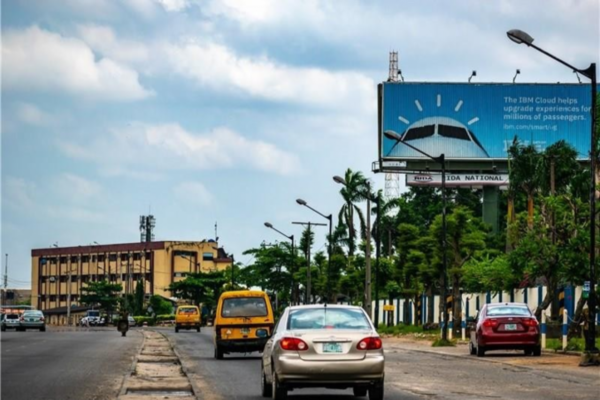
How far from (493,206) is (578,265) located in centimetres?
4784

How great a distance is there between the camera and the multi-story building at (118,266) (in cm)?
16350

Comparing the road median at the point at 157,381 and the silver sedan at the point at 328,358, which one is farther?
the road median at the point at 157,381

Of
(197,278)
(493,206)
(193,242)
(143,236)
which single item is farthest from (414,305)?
(143,236)

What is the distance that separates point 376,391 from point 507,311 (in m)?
17.7

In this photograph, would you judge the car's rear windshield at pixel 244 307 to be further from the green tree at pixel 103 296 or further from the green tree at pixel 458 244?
the green tree at pixel 103 296

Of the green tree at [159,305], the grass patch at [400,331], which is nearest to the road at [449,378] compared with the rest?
the grass patch at [400,331]

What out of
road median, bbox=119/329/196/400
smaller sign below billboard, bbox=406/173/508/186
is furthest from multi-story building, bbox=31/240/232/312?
road median, bbox=119/329/196/400

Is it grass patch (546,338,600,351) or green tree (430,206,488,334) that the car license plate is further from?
green tree (430,206,488,334)

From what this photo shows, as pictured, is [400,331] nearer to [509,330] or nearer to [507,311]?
[507,311]

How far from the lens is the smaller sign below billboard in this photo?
82938 millimetres

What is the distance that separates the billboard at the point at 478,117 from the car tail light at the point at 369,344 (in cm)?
6235

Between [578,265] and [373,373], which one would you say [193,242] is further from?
[373,373]

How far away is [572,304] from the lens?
51.5 metres

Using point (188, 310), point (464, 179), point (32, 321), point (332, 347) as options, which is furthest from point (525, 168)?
point (332, 347)
